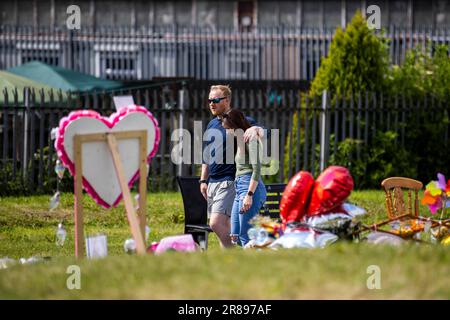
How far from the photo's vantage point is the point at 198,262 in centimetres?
730

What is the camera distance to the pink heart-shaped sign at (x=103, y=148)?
27.2ft

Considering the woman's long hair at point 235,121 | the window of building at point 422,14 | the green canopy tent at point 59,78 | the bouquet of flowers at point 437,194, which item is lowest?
the bouquet of flowers at point 437,194

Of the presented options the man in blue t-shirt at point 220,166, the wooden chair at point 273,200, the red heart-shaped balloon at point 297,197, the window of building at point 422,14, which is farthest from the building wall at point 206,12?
the red heart-shaped balloon at point 297,197

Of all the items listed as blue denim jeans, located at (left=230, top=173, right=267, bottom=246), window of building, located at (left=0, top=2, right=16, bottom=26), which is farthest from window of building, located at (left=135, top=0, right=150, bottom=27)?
blue denim jeans, located at (left=230, top=173, right=267, bottom=246)

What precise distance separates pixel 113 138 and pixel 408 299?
2920 mm

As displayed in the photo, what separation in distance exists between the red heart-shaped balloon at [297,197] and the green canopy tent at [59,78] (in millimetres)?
14751

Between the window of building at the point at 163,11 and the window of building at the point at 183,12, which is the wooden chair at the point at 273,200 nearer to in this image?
the window of building at the point at 183,12

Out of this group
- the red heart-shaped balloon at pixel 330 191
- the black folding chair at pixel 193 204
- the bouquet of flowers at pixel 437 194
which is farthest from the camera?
the black folding chair at pixel 193 204

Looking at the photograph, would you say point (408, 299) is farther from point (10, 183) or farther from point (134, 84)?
point (134, 84)

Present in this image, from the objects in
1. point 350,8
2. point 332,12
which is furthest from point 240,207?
point 332,12

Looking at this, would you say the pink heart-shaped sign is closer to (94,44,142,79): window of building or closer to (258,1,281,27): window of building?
(94,44,142,79): window of building

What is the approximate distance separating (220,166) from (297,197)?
2.13 m

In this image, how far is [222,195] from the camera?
9977 mm

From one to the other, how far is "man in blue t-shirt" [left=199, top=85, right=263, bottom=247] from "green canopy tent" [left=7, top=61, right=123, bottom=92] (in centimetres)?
1264
